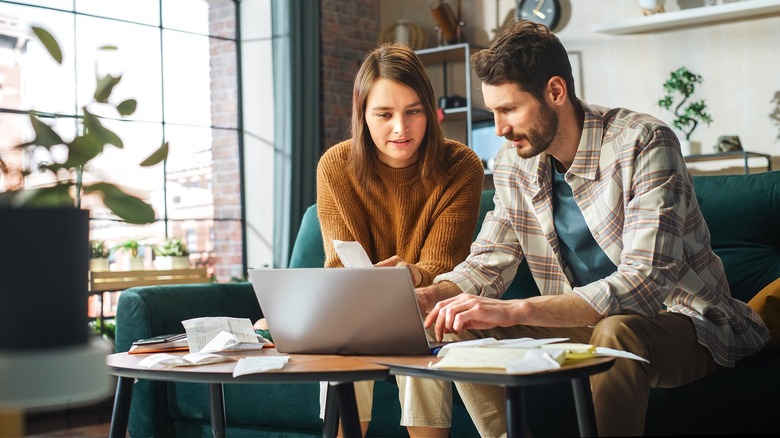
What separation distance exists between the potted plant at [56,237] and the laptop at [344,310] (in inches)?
28.8

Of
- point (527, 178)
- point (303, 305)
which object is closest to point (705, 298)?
point (527, 178)

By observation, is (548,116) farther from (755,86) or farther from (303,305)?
(755,86)

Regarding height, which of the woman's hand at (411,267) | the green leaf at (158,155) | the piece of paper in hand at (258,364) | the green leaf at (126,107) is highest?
the green leaf at (126,107)

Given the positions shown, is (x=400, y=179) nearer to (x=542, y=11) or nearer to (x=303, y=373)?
(x=303, y=373)

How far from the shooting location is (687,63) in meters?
5.08

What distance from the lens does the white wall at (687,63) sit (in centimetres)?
484

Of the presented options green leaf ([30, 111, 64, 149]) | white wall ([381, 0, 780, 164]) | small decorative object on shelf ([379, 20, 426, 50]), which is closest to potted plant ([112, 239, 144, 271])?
small decorative object on shelf ([379, 20, 426, 50])

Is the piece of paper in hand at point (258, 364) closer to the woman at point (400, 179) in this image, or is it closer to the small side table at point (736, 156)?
the woman at point (400, 179)

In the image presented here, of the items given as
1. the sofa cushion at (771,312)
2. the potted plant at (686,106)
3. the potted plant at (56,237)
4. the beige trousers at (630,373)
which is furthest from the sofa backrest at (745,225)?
the potted plant at (686,106)

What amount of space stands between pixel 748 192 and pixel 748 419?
625 millimetres

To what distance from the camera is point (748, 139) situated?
4.89m

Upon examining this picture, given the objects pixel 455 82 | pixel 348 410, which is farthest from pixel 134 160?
pixel 348 410

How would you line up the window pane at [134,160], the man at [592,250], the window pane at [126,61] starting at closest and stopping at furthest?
1. the man at [592,250]
2. the window pane at [126,61]
3. the window pane at [134,160]

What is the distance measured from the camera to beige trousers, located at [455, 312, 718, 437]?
160 cm
